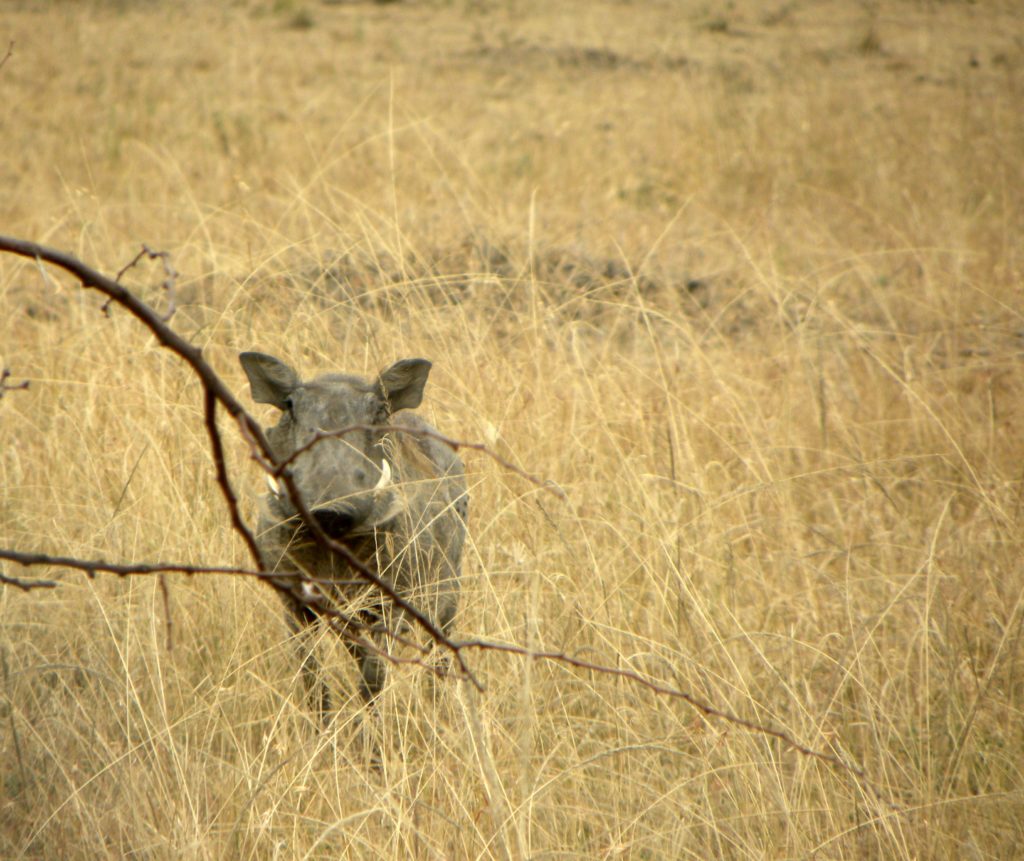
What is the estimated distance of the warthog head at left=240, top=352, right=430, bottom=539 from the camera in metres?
2.72

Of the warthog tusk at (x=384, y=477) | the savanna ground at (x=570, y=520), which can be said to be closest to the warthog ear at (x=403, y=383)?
the warthog tusk at (x=384, y=477)

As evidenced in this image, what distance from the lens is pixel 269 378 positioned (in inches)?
118

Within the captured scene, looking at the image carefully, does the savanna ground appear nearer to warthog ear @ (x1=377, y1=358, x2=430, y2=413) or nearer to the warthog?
the warthog

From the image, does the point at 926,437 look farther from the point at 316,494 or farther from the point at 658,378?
the point at 316,494

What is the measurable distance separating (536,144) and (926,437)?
555 centimetres

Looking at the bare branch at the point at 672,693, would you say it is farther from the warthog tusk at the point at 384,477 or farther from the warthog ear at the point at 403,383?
the warthog ear at the point at 403,383

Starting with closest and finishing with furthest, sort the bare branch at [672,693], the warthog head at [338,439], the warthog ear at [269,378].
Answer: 1. the bare branch at [672,693]
2. the warthog head at [338,439]
3. the warthog ear at [269,378]

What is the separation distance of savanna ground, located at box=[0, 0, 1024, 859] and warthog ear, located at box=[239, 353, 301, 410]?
1.63 ft

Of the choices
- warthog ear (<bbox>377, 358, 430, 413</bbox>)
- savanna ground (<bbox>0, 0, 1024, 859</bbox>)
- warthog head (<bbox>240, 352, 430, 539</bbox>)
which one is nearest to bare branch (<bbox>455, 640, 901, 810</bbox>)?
savanna ground (<bbox>0, 0, 1024, 859</bbox>)

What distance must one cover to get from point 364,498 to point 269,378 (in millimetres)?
459

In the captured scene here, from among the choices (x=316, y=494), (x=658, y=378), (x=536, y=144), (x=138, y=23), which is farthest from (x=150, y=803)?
(x=138, y=23)

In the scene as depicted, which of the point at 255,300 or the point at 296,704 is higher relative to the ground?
the point at 255,300

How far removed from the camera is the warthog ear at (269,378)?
9.82 feet

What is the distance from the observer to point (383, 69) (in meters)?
11.5
